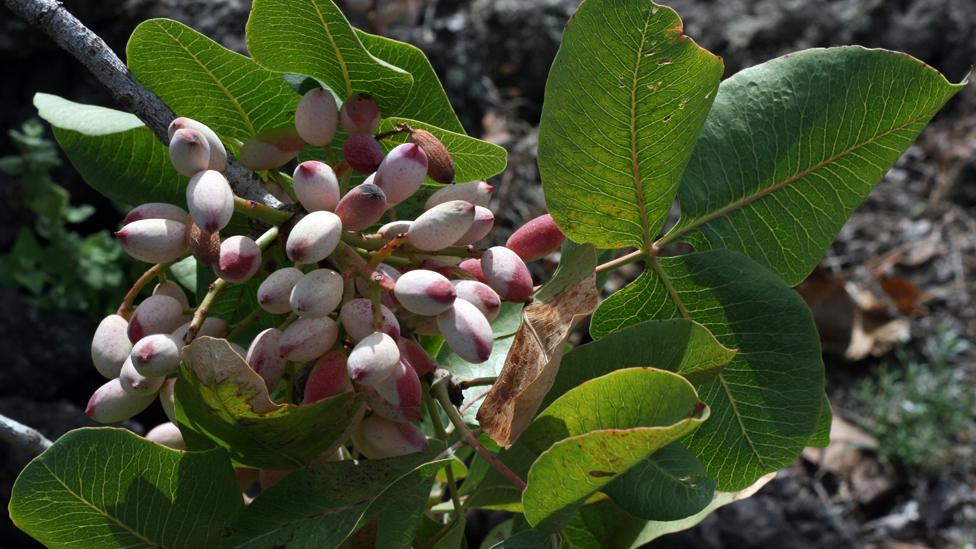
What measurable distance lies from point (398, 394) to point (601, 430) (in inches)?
5.6

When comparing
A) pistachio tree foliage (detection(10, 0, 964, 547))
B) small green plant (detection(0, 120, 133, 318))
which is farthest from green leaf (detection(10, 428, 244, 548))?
small green plant (detection(0, 120, 133, 318))

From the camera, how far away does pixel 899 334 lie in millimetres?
2801

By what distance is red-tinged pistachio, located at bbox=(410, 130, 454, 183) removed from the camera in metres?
0.70

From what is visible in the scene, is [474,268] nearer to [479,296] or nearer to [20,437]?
[479,296]

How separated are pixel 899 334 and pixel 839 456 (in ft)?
1.49

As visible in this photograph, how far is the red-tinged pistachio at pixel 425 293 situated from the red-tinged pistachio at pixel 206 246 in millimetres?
124

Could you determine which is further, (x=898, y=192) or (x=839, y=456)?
(x=898, y=192)

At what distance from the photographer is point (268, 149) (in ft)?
2.41

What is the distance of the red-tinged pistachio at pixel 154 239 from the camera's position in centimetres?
64

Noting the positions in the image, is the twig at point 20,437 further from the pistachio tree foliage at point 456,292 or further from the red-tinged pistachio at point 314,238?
the red-tinged pistachio at point 314,238

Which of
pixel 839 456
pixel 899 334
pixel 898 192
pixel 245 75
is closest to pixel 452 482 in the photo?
pixel 245 75

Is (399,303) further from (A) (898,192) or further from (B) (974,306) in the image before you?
(A) (898,192)

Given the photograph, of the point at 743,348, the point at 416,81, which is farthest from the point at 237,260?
the point at 743,348

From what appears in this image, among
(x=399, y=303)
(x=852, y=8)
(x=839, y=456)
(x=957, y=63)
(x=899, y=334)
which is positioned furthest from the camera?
(x=852, y=8)
